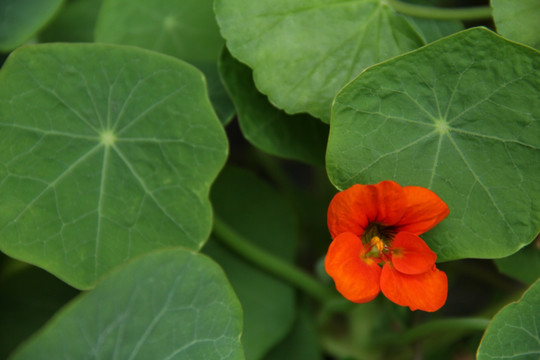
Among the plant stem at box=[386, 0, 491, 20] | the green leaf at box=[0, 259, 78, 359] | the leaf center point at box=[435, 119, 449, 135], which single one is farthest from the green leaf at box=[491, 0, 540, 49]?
the green leaf at box=[0, 259, 78, 359]

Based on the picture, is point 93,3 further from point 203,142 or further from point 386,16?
point 386,16

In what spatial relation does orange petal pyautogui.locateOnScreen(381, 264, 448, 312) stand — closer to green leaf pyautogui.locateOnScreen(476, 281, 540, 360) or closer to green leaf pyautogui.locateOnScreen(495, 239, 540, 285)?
green leaf pyautogui.locateOnScreen(476, 281, 540, 360)

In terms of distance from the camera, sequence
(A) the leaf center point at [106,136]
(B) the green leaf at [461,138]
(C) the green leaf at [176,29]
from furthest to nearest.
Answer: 1. (C) the green leaf at [176,29]
2. (A) the leaf center point at [106,136]
3. (B) the green leaf at [461,138]

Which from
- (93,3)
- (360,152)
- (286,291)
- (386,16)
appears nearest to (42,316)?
(286,291)

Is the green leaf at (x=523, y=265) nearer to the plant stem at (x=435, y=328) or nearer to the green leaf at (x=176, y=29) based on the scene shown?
the plant stem at (x=435, y=328)

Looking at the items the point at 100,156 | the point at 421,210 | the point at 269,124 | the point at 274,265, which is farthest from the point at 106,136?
the point at 421,210

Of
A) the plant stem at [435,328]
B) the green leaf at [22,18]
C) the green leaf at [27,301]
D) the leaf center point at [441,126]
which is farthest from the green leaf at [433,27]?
the green leaf at [27,301]
